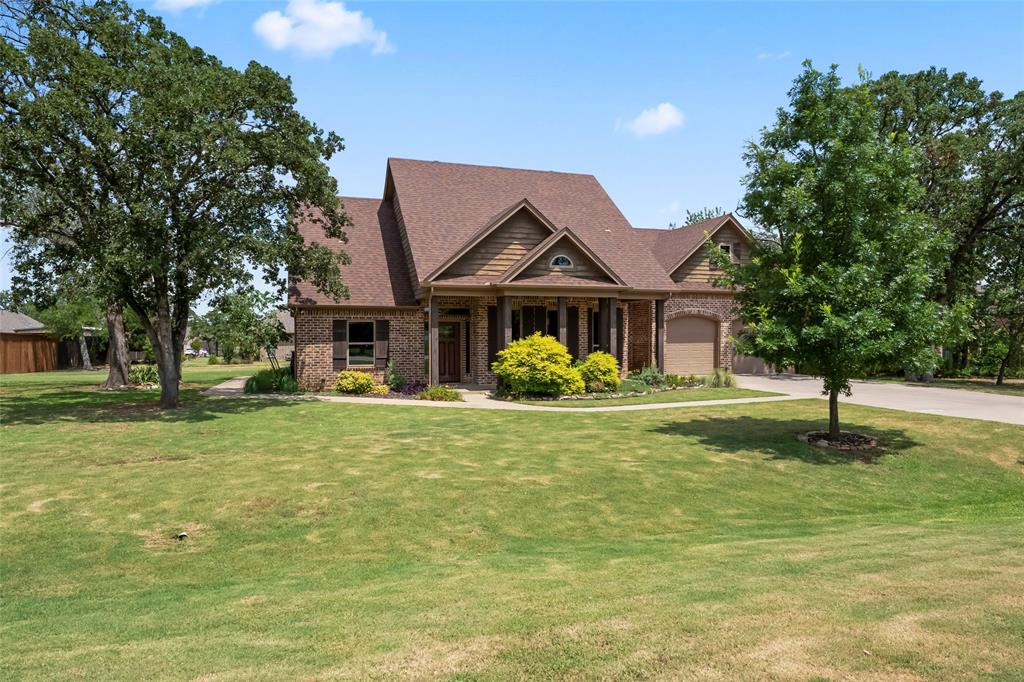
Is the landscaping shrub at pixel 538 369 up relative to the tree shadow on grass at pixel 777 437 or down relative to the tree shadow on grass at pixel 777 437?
up

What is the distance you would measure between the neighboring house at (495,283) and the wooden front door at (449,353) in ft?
0.13

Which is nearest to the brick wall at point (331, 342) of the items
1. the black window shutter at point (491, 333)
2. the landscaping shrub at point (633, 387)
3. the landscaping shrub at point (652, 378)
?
the black window shutter at point (491, 333)

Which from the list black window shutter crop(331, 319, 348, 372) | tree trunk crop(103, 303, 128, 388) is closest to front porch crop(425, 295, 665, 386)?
black window shutter crop(331, 319, 348, 372)

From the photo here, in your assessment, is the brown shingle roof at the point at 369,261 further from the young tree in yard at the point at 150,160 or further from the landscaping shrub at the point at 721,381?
the landscaping shrub at the point at 721,381

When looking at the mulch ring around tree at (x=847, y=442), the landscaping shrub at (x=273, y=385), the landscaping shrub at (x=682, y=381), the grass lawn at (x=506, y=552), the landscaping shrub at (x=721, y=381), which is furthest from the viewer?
the landscaping shrub at (x=682, y=381)

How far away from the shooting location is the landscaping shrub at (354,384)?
21625 mm

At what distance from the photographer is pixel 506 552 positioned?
23.5ft

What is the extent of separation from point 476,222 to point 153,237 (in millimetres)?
12407

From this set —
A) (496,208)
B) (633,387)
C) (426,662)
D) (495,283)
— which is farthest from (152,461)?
(496,208)

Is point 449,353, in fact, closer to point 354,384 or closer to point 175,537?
point 354,384

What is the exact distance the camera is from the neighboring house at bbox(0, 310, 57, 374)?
130 feet

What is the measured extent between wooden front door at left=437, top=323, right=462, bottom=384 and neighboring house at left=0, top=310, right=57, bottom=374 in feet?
103

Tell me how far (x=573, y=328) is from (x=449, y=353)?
16.2 ft

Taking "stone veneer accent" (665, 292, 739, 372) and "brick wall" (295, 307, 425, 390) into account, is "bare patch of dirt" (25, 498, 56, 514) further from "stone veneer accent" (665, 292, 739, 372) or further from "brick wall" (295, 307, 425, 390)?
"stone veneer accent" (665, 292, 739, 372)
